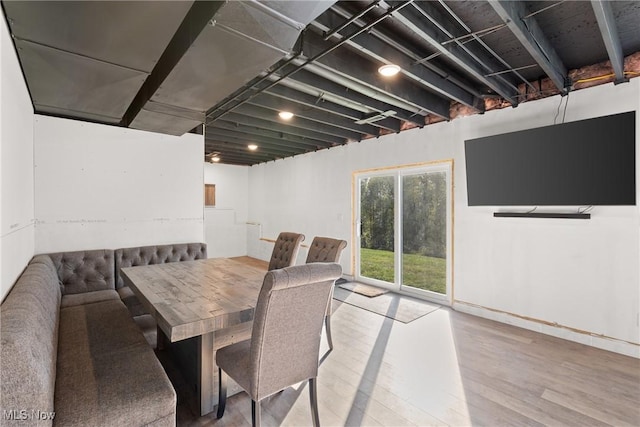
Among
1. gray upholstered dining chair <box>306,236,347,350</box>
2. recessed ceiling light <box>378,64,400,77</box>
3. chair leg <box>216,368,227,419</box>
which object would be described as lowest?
chair leg <box>216,368,227,419</box>

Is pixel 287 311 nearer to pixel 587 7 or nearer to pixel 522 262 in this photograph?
pixel 587 7

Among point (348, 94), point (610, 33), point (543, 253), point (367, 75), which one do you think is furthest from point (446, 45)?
point (543, 253)

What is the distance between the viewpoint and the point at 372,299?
4.49m

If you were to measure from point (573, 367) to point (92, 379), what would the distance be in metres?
3.59

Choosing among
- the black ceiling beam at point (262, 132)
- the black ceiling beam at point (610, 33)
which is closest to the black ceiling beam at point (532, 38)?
the black ceiling beam at point (610, 33)

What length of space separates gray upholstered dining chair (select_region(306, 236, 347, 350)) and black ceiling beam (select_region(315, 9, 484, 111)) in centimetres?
173

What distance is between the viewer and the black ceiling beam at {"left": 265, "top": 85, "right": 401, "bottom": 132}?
3.41 meters

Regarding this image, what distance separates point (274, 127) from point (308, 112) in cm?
81

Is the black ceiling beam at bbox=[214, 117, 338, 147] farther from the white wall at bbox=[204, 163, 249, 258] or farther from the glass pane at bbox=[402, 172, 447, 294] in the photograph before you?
the white wall at bbox=[204, 163, 249, 258]

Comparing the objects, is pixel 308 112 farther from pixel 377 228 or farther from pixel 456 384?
pixel 456 384

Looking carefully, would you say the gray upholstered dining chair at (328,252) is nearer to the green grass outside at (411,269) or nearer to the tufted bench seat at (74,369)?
the tufted bench seat at (74,369)

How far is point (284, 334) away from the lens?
1576 millimetres

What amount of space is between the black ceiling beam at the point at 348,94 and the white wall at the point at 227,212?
18.2ft

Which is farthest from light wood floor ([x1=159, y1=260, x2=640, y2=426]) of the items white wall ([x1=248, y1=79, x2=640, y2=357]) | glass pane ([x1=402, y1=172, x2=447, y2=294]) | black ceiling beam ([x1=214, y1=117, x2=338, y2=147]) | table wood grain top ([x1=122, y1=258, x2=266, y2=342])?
black ceiling beam ([x1=214, y1=117, x2=338, y2=147])
